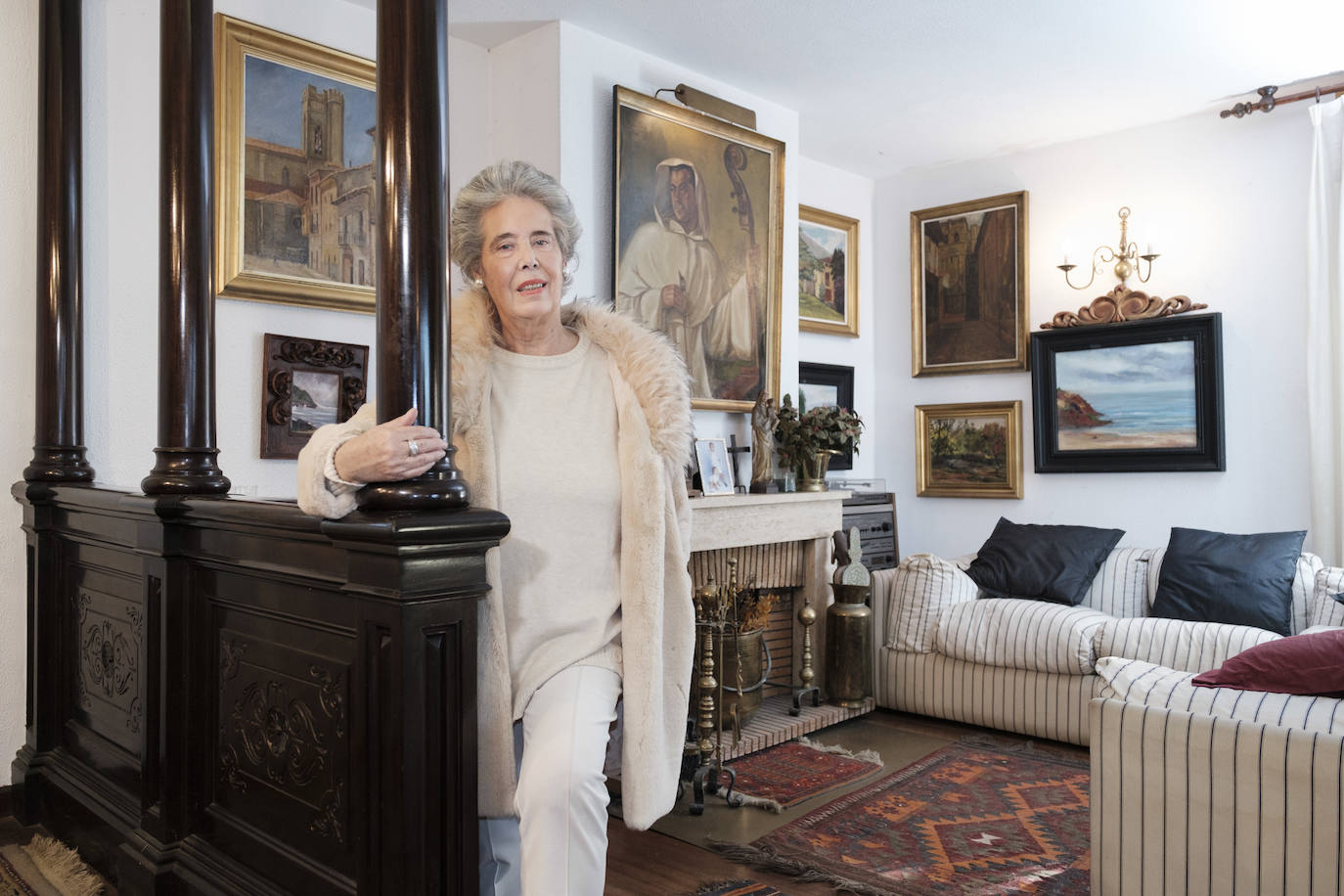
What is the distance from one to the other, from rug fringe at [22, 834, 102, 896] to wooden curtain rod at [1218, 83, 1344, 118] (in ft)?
20.6

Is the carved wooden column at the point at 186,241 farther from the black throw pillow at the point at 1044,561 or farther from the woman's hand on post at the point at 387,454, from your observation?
the black throw pillow at the point at 1044,561

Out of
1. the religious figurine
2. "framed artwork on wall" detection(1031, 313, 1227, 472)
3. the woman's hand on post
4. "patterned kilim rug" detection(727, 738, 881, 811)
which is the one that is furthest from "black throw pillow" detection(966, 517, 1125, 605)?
the woman's hand on post

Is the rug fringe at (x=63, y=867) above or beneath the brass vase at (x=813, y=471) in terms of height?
beneath

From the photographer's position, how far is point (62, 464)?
3180mm

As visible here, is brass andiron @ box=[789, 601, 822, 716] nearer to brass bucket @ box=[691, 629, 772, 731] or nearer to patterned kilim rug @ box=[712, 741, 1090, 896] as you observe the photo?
brass bucket @ box=[691, 629, 772, 731]

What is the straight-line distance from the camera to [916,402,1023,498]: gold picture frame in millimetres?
6379

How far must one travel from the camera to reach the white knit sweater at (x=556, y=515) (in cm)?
184

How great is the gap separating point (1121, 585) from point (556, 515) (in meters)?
4.17

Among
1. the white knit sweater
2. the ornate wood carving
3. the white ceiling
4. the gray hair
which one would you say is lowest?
the white knit sweater

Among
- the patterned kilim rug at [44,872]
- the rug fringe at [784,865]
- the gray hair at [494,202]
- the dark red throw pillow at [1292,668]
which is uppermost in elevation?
the gray hair at [494,202]

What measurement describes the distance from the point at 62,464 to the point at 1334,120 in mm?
6189

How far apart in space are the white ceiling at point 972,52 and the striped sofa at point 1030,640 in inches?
99.3

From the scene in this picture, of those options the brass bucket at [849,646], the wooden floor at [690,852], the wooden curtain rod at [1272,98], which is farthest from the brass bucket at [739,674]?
the wooden curtain rod at [1272,98]

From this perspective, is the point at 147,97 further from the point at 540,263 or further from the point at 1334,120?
the point at 1334,120
